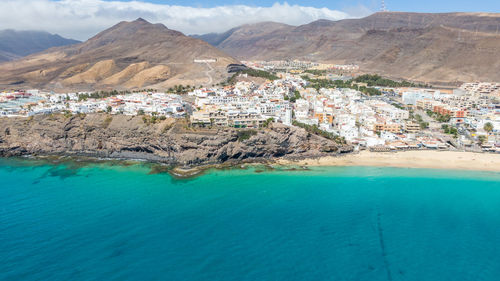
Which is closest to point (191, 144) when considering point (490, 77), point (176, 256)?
point (176, 256)

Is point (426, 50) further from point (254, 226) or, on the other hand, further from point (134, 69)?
point (254, 226)

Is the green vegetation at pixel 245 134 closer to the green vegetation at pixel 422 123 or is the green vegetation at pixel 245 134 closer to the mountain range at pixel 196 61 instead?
the green vegetation at pixel 422 123

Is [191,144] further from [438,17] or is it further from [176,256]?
[438,17]

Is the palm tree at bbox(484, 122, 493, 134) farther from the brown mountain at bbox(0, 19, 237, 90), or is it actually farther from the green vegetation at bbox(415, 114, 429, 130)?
the brown mountain at bbox(0, 19, 237, 90)

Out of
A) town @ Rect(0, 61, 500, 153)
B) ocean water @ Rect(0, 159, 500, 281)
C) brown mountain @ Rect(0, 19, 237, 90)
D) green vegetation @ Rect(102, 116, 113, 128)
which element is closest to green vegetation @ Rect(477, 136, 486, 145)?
town @ Rect(0, 61, 500, 153)

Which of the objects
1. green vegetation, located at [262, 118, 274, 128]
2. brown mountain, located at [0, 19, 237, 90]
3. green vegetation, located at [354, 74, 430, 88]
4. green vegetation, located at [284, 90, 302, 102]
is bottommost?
green vegetation, located at [262, 118, 274, 128]

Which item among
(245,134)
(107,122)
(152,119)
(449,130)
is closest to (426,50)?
(449,130)

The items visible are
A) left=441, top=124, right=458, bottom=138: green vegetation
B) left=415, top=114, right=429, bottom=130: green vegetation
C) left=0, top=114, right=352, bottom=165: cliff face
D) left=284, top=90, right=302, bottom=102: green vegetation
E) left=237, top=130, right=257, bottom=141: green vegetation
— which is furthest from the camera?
left=284, top=90, right=302, bottom=102: green vegetation

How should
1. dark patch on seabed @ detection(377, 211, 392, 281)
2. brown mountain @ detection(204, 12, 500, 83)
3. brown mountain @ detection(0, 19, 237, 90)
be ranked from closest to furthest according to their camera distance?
1. dark patch on seabed @ detection(377, 211, 392, 281)
2. brown mountain @ detection(0, 19, 237, 90)
3. brown mountain @ detection(204, 12, 500, 83)
